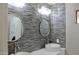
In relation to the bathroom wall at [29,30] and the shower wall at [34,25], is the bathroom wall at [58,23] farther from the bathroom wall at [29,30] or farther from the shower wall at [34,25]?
the bathroom wall at [29,30]

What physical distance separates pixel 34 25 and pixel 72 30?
18.5 inches

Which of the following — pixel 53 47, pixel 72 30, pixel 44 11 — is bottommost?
pixel 53 47

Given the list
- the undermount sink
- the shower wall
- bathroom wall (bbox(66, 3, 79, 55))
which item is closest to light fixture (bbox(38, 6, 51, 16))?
the shower wall

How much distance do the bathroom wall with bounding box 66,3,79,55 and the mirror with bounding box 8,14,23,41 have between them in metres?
0.58

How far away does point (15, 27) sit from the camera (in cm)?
163

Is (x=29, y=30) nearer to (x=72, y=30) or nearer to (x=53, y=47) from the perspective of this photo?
(x=53, y=47)

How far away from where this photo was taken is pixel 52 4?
1.63m

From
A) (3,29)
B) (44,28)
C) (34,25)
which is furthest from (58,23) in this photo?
(3,29)

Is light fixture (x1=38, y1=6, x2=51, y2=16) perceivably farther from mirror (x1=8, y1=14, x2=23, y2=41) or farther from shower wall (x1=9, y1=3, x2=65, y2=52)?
mirror (x1=8, y1=14, x2=23, y2=41)

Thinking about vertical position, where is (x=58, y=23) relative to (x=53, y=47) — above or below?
above

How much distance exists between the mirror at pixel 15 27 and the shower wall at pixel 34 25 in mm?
48

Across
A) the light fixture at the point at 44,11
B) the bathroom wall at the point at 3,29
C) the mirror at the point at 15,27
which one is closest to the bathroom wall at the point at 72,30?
the light fixture at the point at 44,11

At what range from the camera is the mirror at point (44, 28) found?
5.43 feet
